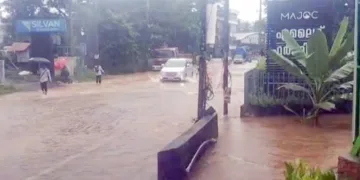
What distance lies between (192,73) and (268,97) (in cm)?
2390

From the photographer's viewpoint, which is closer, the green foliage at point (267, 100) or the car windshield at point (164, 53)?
the green foliage at point (267, 100)

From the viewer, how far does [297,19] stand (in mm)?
14992

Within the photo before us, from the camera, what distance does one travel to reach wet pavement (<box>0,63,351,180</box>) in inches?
346

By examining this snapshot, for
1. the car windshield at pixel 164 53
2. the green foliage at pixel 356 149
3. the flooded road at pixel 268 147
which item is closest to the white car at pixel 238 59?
the car windshield at pixel 164 53

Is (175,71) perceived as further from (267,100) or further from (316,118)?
(316,118)

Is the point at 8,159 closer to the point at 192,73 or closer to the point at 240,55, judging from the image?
the point at 192,73

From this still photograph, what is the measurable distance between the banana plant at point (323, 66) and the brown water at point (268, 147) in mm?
625

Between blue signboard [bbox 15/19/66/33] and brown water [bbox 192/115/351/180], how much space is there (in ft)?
69.7

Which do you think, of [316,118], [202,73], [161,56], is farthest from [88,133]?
[161,56]

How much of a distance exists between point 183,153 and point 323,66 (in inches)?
232

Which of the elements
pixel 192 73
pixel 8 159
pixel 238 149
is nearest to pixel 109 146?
pixel 8 159

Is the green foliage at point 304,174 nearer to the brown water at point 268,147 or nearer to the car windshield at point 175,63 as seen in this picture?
the brown water at point 268,147

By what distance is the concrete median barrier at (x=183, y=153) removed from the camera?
7176 millimetres

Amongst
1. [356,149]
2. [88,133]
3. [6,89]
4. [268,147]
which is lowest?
[88,133]
